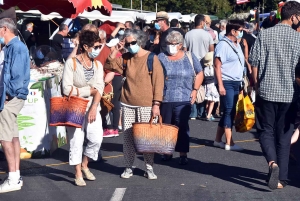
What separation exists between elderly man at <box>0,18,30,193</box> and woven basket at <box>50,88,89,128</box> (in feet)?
1.33

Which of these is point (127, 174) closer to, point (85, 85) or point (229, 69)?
point (85, 85)

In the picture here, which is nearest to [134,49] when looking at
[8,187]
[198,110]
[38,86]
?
[8,187]

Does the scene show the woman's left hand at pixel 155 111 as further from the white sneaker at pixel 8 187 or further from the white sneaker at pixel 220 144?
the white sneaker at pixel 220 144

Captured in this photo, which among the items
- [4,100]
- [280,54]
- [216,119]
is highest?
[280,54]

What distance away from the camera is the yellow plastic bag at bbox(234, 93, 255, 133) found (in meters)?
9.69

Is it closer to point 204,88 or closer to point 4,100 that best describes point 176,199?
point 4,100

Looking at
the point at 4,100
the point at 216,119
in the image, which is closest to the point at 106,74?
the point at 4,100

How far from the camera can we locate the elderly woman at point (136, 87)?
7.91m

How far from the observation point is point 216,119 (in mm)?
13602

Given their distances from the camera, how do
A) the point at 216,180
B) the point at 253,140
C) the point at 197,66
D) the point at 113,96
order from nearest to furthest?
the point at 216,180
the point at 197,66
the point at 253,140
the point at 113,96

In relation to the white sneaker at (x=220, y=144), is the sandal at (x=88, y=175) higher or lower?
higher

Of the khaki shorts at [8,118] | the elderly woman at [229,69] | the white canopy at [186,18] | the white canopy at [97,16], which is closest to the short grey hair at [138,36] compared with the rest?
the khaki shorts at [8,118]

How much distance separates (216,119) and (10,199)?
6971 mm

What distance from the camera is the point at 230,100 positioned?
9.90 meters
